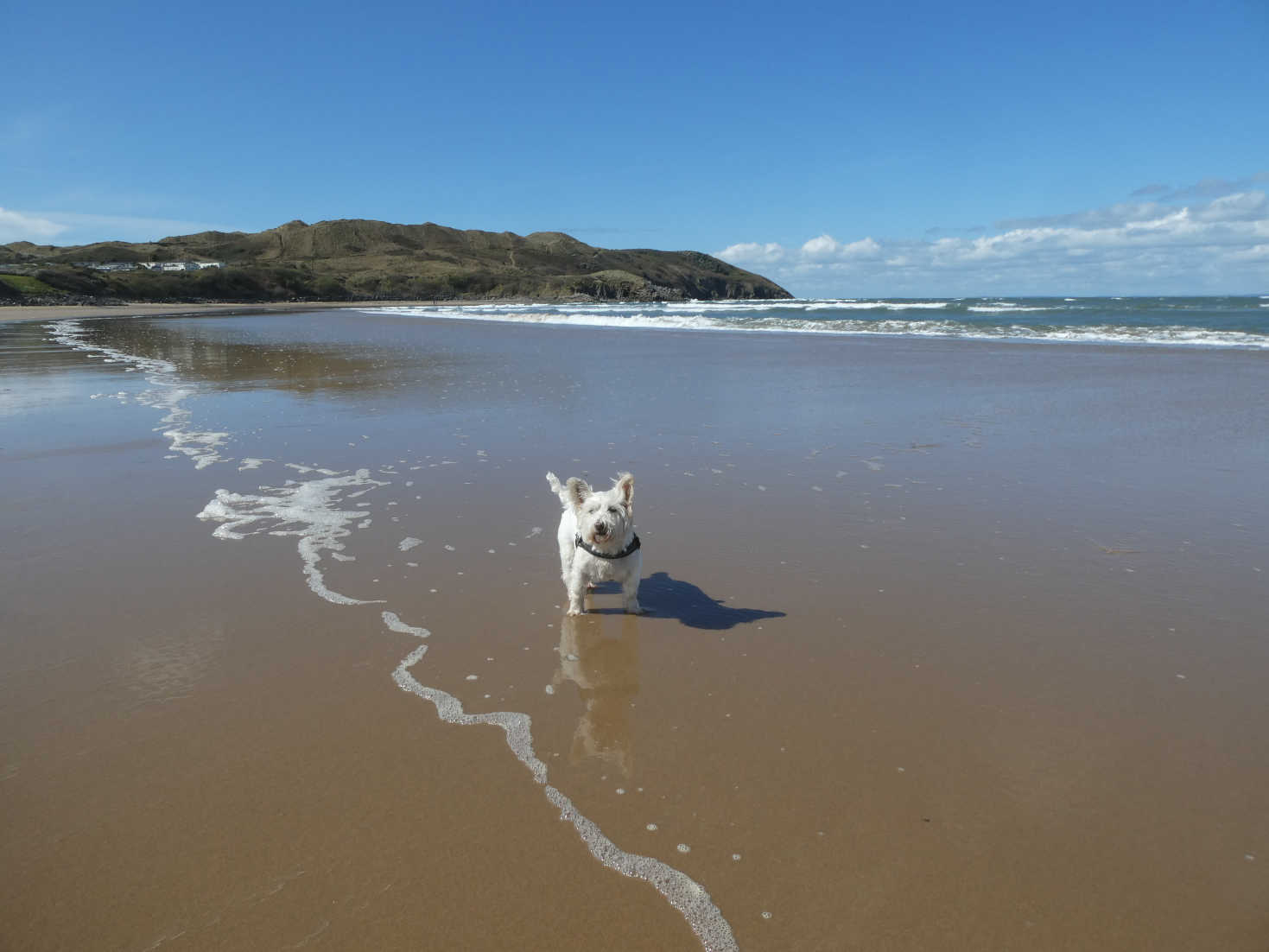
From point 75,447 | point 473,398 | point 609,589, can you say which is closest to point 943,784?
point 609,589

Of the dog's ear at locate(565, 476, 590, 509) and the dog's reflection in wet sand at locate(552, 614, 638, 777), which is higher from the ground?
the dog's ear at locate(565, 476, 590, 509)

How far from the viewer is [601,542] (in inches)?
184

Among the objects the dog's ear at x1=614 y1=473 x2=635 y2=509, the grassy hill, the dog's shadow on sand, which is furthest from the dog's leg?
the grassy hill

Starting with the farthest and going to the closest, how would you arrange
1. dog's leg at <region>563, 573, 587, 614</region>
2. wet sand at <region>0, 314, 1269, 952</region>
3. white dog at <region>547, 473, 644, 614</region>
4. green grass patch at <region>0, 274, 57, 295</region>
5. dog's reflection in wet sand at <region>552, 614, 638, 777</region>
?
green grass patch at <region>0, 274, 57, 295</region> < dog's leg at <region>563, 573, 587, 614</region> < white dog at <region>547, 473, 644, 614</region> < dog's reflection in wet sand at <region>552, 614, 638, 777</region> < wet sand at <region>0, 314, 1269, 952</region>

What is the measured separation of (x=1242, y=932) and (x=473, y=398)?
12173mm

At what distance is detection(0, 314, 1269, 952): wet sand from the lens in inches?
99.0

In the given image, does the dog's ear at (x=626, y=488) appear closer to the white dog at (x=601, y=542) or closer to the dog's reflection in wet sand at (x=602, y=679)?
the white dog at (x=601, y=542)

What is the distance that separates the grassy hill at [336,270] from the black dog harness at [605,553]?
79.6 metres

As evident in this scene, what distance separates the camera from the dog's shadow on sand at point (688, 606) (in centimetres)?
473

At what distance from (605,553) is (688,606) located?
71 centimetres

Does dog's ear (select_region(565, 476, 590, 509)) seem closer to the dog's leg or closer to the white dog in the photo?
the white dog

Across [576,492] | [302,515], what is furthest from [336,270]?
[576,492]

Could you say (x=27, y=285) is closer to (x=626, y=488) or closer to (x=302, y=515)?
(x=302, y=515)

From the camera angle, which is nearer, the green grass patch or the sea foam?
the sea foam
